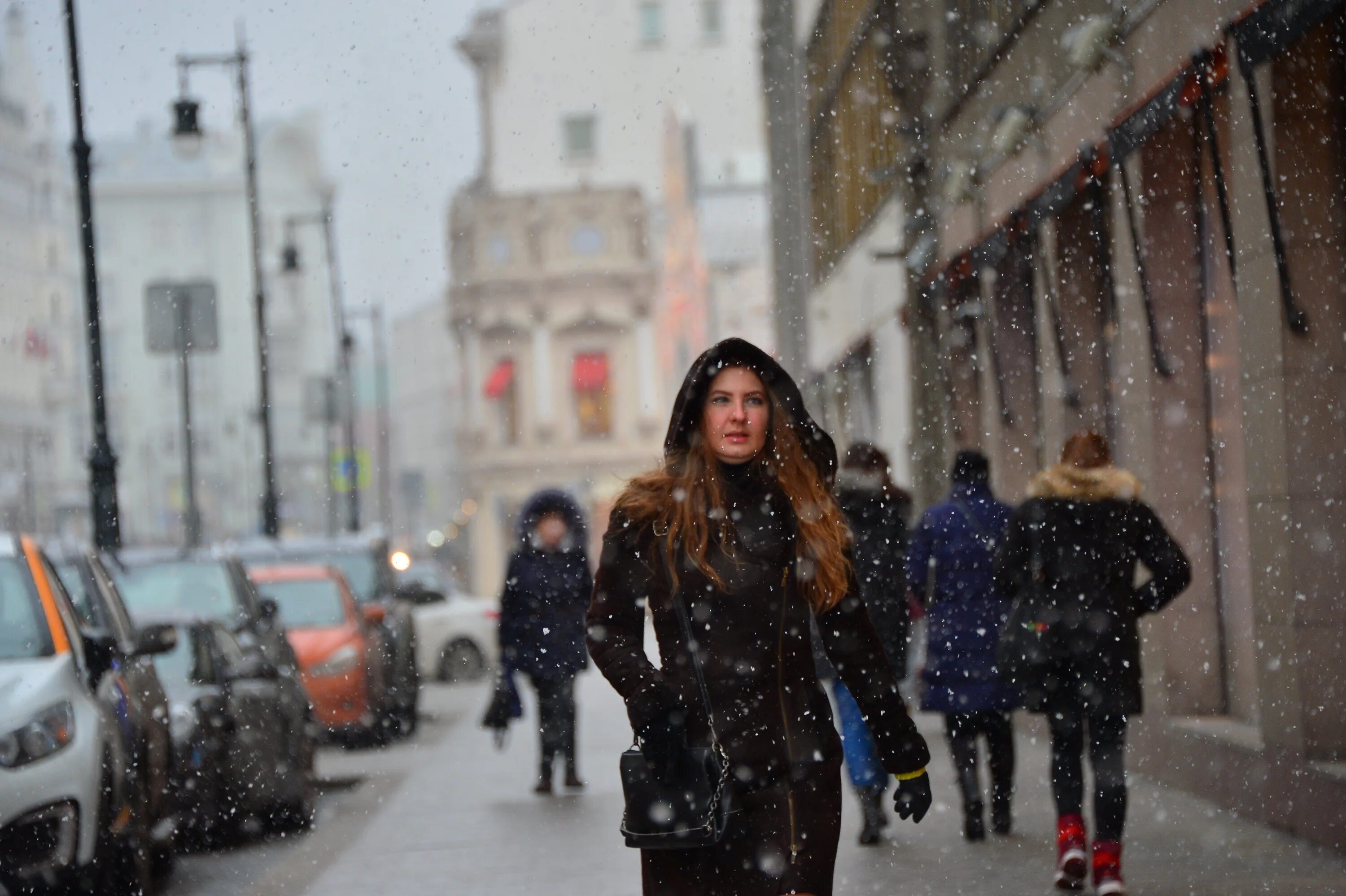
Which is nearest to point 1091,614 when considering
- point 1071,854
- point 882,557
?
point 1071,854

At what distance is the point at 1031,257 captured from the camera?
17.0 meters

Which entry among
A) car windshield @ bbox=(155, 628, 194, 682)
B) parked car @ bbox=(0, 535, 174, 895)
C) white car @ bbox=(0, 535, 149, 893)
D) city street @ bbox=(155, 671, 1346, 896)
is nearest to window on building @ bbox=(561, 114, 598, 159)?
city street @ bbox=(155, 671, 1346, 896)

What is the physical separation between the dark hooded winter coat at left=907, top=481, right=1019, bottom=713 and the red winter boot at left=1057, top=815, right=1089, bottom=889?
1.49 metres

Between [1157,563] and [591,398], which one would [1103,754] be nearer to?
[1157,563]

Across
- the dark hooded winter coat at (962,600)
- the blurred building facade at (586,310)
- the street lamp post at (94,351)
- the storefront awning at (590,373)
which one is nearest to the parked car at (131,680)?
the dark hooded winter coat at (962,600)

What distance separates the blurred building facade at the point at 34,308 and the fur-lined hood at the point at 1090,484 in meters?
72.8

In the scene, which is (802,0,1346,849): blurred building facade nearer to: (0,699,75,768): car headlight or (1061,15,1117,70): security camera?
(1061,15,1117,70): security camera

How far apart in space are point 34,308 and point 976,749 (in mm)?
93987

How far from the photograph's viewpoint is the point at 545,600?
14102mm

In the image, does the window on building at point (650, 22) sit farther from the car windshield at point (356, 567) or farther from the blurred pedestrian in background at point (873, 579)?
the blurred pedestrian in background at point (873, 579)

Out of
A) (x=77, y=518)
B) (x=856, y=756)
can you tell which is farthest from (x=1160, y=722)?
(x=77, y=518)

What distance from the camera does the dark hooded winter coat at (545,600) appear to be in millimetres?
13945

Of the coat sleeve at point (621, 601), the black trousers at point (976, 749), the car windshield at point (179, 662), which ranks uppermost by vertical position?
the coat sleeve at point (621, 601)

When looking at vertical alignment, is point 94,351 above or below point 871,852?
above
